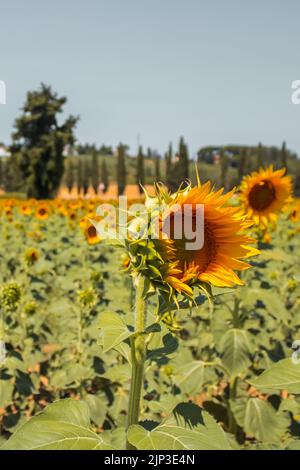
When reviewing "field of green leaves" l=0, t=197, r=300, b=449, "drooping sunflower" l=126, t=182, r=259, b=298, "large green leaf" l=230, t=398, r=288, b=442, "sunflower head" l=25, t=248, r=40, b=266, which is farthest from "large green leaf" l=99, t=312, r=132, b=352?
"sunflower head" l=25, t=248, r=40, b=266

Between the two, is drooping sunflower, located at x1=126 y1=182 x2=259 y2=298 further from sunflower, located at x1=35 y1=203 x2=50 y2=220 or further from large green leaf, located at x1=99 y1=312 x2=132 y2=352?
sunflower, located at x1=35 y1=203 x2=50 y2=220

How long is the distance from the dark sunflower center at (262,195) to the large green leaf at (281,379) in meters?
2.95

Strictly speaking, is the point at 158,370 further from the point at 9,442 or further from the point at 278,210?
the point at 9,442

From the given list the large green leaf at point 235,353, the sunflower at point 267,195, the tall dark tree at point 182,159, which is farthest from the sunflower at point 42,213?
the large green leaf at point 235,353

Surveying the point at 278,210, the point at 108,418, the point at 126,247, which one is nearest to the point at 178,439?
the point at 126,247

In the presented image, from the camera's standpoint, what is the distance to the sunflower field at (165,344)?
1.44 metres

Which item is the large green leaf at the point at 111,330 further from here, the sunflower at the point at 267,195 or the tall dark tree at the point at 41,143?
the tall dark tree at the point at 41,143

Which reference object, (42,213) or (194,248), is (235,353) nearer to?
(194,248)

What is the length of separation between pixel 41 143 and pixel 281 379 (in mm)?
43931

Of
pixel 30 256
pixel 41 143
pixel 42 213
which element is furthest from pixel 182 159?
pixel 41 143

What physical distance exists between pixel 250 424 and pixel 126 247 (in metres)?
2.55

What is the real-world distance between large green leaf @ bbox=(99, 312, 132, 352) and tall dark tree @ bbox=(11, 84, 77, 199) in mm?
41624

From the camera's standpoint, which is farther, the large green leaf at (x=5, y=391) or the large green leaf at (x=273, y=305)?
the large green leaf at (x=273, y=305)

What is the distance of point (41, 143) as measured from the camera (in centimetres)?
4341
